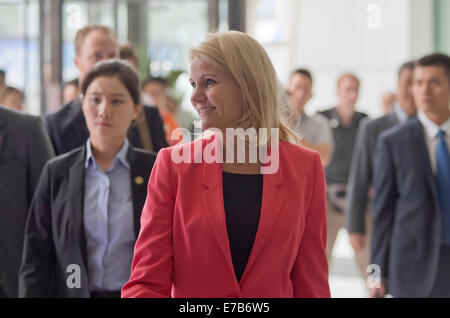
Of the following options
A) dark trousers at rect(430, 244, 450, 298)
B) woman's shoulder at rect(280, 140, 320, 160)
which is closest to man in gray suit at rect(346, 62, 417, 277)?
dark trousers at rect(430, 244, 450, 298)

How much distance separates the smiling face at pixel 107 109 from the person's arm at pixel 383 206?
1457mm

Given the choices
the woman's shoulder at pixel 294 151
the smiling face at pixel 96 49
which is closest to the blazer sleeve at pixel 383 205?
the smiling face at pixel 96 49

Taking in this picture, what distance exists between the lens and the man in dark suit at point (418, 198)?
2.90 meters

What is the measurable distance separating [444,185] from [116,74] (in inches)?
65.0

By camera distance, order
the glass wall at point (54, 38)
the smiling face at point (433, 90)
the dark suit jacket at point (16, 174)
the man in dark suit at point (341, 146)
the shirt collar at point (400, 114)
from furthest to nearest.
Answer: the glass wall at point (54, 38), the man in dark suit at point (341, 146), the shirt collar at point (400, 114), the smiling face at point (433, 90), the dark suit jacket at point (16, 174)

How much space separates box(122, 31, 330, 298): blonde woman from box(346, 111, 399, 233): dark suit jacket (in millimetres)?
2419

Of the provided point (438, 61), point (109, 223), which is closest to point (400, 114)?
point (438, 61)

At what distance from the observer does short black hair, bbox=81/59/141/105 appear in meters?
2.12

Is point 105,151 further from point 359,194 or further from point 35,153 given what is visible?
point 359,194

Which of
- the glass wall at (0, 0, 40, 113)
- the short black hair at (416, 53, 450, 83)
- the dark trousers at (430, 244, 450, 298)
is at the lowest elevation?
the dark trousers at (430, 244, 450, 298)

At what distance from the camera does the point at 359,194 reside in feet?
12.6

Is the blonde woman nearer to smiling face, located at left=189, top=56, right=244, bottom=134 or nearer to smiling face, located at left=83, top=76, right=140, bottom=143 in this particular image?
smiling face, located at left=189, top=56, right=244, bottom=134

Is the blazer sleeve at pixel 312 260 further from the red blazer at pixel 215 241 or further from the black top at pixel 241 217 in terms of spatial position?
the black top at pixel 241 217
